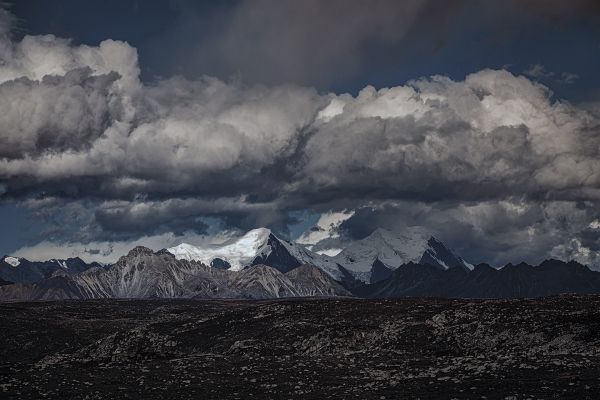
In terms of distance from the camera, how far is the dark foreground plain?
44094 mm

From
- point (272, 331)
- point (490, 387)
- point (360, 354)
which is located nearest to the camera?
point (490, 387)

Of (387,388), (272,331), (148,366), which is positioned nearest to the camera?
(387,388)

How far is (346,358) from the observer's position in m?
63.5

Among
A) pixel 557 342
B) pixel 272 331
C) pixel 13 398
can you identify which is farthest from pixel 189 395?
pixel 272 331

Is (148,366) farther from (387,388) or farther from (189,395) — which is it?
(387,388)

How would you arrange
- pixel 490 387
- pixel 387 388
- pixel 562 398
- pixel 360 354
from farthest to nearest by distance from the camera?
pixel 360 354
pixel 387 388
pixel 490 387
pixel 562 398

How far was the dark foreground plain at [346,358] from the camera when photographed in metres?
44.1

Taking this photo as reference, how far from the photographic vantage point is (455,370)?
48.8 metres

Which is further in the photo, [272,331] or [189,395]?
[272,331]

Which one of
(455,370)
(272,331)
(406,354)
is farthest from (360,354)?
(272,331)

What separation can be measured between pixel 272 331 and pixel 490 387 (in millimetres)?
51719

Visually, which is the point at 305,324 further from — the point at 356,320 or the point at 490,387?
the point at 490,387

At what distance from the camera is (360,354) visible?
6681 centimetres

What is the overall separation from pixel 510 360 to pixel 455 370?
5297 mm
